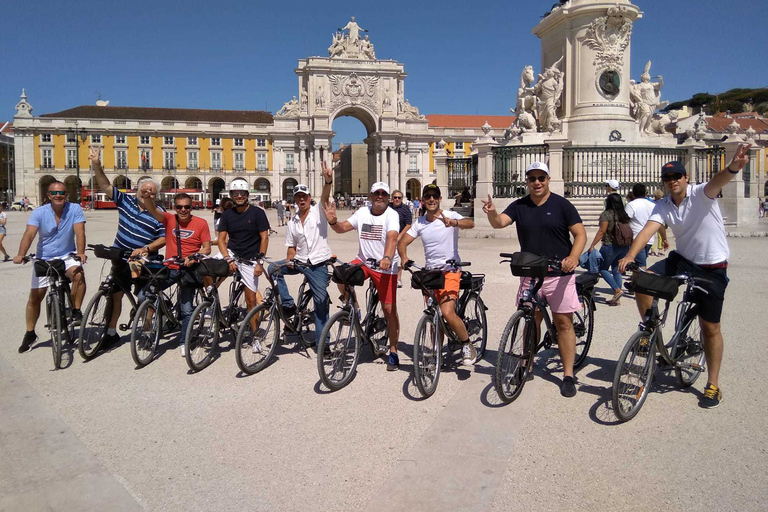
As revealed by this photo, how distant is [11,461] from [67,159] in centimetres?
8280

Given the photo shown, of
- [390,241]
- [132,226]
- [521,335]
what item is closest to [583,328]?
[521,335]

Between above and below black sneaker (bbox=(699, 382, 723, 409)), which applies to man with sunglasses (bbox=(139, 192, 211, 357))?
Answer: above

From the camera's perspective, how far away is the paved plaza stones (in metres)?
3.08

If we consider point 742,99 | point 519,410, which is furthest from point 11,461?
point 742,99

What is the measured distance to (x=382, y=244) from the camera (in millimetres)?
5527

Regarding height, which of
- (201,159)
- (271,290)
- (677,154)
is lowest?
(271,290)

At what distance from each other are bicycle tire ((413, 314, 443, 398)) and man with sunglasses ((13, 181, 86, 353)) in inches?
143

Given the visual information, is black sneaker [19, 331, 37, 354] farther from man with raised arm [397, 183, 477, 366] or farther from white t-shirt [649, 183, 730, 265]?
white t-shirt [649, 183, 730, 265]

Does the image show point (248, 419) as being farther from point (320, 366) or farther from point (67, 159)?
point (67, 159)

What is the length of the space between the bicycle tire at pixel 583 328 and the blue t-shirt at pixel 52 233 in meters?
4.97

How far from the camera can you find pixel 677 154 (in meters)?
18.2

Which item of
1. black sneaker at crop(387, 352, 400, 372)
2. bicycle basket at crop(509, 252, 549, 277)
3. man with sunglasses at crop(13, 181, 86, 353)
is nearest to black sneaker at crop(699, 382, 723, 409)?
bicycle basket at crop(509, 252, 549, 277)

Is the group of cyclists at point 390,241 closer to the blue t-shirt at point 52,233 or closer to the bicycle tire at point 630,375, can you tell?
the blue t-shirt at point 52,233

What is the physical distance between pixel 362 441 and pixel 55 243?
4044 millimetres
